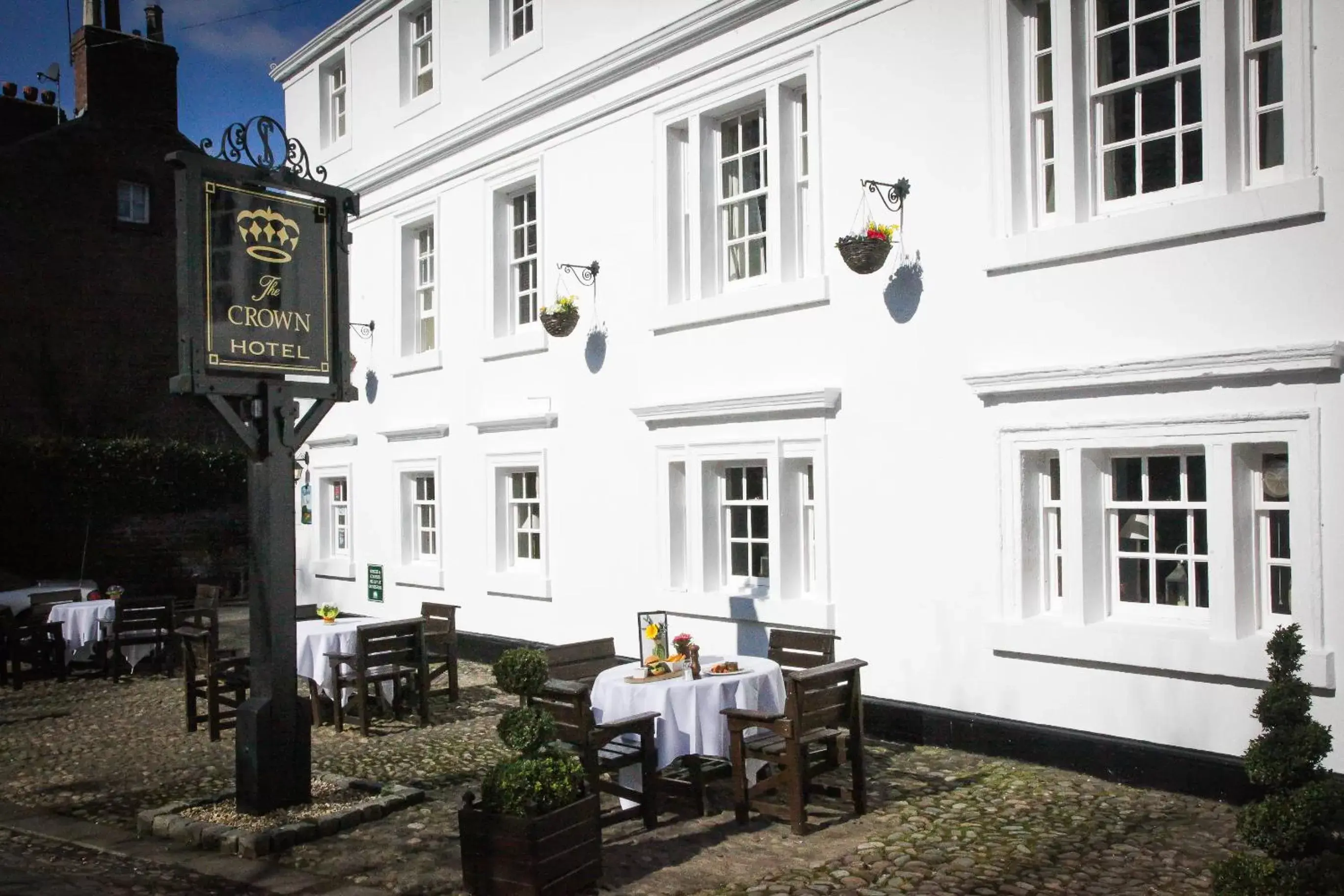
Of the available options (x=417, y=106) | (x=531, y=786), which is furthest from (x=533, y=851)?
(x=417, y=106)

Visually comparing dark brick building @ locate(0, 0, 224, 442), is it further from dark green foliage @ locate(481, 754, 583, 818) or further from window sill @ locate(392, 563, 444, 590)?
dark green foliage @ locate(481, 754, 583, 818)

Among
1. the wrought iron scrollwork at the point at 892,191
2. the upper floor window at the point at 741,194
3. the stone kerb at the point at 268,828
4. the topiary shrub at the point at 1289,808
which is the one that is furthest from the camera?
the upper floor window at the point at 741,194

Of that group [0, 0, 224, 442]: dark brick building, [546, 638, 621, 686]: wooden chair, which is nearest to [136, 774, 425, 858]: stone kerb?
[546, 638, 621, 686]: wooden chair

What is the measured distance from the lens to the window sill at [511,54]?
1349cm

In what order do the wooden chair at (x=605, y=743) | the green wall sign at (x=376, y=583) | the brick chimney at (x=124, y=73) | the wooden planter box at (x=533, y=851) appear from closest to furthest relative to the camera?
the wooden planter box at (x=533, y=851)
the wooden chair at (x=605, y=743)
the green wall sign at (x=376, y=583)
the brick chimney at (x=124, y=73)

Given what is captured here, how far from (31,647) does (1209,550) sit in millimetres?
13214

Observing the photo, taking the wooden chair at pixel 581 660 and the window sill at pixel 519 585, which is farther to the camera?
the window sill at pixel 519 585

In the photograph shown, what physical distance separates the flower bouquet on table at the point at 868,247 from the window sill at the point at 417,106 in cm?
811

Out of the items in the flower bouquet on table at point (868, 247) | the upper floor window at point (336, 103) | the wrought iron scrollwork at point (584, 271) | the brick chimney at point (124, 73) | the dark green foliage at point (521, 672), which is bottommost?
the dark green foliage at point (521, 672)

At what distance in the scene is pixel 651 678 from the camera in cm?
759

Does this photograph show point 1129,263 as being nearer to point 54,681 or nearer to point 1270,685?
point 1270,685

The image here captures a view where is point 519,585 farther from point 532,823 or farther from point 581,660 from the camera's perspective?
point 532,823

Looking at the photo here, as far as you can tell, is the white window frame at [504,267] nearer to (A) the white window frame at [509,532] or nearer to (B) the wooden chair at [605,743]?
(A) the white window frame at [509,532]

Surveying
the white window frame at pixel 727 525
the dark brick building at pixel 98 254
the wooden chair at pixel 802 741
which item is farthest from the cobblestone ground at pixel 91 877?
the dark brick building at pixel 98 254
